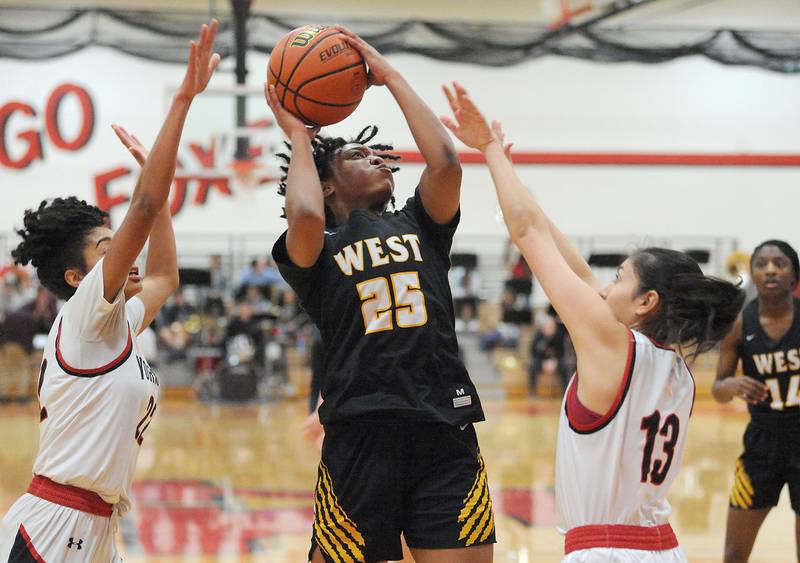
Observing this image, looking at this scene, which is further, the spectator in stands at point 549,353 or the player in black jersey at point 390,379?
the spectator in stands at point 549,353

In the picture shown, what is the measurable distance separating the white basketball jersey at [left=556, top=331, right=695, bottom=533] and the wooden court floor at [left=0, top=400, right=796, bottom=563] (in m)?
2.85

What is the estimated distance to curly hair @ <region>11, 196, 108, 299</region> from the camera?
3.13 meters

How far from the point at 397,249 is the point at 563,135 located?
15.9m

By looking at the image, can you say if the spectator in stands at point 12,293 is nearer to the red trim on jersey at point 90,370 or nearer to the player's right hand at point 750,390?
the player's right hand at point 750,390

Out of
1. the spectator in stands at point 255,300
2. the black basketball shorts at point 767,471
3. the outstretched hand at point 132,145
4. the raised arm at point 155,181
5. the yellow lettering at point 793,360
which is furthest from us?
the spectator in stands at point 255,300

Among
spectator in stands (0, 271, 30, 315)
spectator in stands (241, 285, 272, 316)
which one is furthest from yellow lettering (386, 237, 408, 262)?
spectator in stands (0, 271, 30, 315)

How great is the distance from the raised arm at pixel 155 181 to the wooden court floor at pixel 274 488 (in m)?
3.06

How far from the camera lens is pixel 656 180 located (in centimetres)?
1842

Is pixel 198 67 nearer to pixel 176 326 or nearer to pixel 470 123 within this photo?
pixel 470 123

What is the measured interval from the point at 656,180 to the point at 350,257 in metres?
16.4

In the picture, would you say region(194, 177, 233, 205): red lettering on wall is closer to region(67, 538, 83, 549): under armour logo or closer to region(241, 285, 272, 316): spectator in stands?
region(241, 285, 272, 316): spectator in stands

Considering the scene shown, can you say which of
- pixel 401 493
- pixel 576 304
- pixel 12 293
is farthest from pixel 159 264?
pixel 12 293

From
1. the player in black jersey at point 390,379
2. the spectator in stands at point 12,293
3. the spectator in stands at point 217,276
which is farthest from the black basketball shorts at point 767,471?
the spectator in stands at point 12,293

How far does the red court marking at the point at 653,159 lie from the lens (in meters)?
17.3
